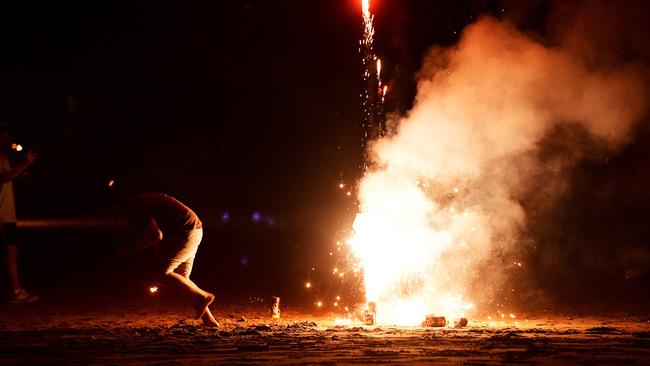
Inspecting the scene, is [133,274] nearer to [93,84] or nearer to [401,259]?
[401,259]

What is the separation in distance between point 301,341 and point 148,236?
209 centimetres

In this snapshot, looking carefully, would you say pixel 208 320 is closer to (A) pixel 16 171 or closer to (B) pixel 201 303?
(B) pixel 201 303

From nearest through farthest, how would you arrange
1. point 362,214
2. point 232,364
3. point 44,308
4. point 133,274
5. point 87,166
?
1. point 232,364
2. point 44,308
3. point 362,214
4. point 133,274
5. point 87,166

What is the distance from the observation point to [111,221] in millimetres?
24531

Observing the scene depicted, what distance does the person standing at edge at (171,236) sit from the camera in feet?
28.4

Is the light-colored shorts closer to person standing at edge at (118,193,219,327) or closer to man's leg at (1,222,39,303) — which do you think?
person standing at edge at (118,193,219,327)

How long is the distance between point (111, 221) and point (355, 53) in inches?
362

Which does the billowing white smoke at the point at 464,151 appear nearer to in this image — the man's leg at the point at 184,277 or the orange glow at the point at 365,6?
the orange glow at the point at 365,6

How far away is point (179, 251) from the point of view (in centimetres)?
884

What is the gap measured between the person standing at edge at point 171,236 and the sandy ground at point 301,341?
1.14 feet

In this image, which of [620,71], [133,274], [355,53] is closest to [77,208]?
[355,53]

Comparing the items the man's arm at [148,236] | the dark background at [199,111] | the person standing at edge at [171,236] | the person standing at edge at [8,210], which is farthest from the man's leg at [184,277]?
the dark background at [199,111]

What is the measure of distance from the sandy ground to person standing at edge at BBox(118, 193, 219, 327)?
0.35m

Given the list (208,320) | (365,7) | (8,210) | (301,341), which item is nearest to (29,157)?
(8,210)
